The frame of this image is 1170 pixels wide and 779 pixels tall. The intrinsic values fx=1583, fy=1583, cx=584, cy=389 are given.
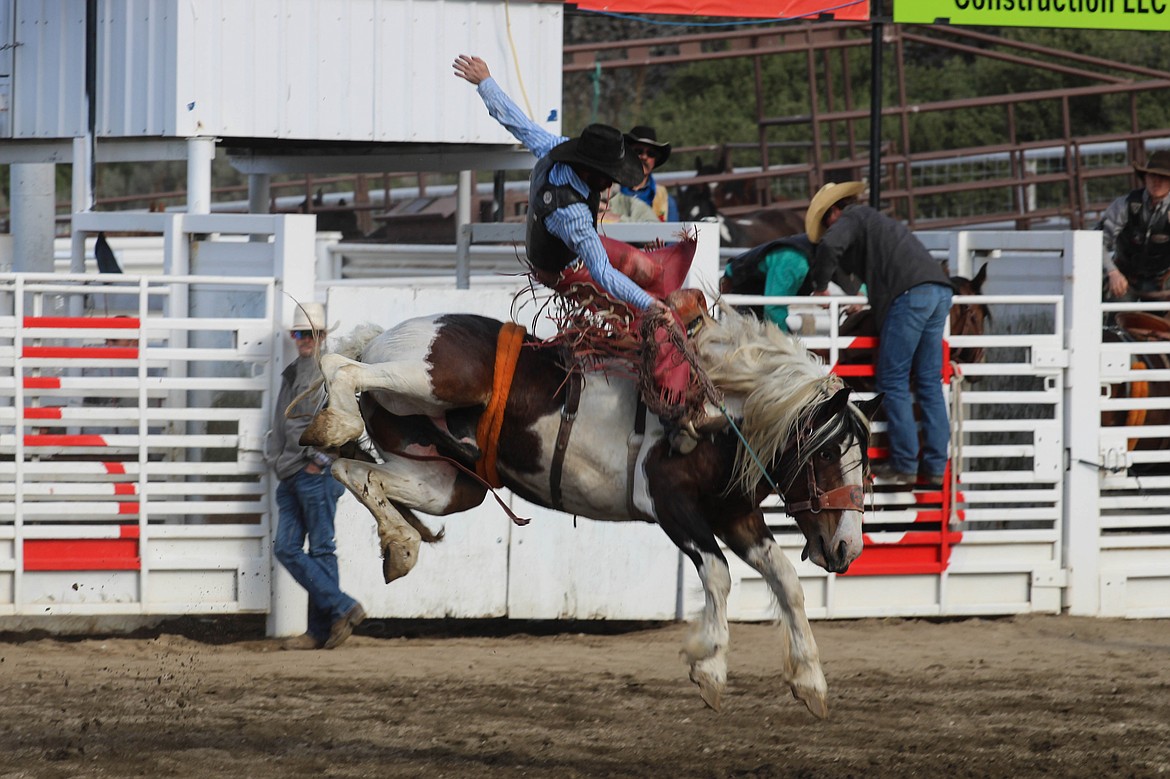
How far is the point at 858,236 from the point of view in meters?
8.20

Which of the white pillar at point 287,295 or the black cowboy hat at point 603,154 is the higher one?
the black cowboy hat at point 603,154

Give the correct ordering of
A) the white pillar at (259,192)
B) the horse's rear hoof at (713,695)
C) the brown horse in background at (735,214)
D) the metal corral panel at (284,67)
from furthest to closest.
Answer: the brown horse in background at (735,214) < the white pillar at (259,192) < the metal corral panel at (284,67) < the horse's rear hoof at (713,695)

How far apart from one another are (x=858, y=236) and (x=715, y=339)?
2.60 metres

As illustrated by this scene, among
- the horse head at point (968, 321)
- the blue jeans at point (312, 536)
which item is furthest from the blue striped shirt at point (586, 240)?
the horse head at point (968, 321)

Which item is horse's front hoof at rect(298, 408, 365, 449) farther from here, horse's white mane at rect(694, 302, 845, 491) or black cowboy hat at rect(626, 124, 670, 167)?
black cowboy hat at rect(626, 124, 670, 167)

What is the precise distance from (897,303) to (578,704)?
2745 millimetres

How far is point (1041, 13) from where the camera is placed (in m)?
9.48

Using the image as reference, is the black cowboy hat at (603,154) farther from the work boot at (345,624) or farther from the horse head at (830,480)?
the work boot at (345,624)

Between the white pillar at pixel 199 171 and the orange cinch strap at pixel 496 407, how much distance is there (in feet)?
11.9

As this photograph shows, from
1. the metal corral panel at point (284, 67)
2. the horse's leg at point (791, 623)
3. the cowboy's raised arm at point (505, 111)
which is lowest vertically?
the horse's leg at point (791, 623)

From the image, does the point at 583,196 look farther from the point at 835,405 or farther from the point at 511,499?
the point at 511,499

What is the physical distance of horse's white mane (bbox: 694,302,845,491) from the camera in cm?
562

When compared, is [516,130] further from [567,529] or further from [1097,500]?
[1097,500]

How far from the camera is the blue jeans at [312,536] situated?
8.02 meters
